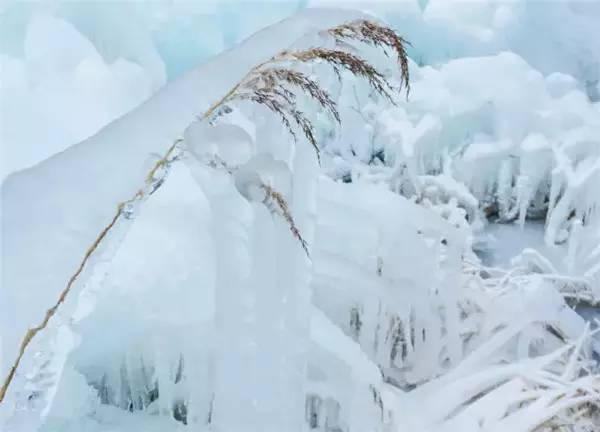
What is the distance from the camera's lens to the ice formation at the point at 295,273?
0.52 meters

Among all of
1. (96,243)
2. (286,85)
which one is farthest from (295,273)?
(96,243)

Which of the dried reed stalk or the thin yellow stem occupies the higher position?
the dried reed stalk

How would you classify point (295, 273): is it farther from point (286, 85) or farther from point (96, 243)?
point (96, 243)

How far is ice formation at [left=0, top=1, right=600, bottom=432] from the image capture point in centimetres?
52

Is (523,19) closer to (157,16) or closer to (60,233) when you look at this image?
(157,16)

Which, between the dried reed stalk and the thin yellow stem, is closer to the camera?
the thin yellow stem

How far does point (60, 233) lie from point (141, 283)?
0.62 meters

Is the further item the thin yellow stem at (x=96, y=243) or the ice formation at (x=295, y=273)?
the ice formation at (x=295, y=273)

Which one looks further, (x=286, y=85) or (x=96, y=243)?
(x=286, y=85)

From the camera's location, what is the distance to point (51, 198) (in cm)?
49

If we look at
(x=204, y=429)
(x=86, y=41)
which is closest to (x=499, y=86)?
(x=86, y=41)

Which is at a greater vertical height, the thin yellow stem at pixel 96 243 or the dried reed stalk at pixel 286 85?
the dried reed stalk at pixel 286 85

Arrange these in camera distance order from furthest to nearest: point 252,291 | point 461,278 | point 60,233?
point 461,278, point 252,291, point 60,233

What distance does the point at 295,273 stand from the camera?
796mm
